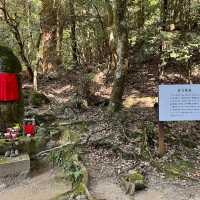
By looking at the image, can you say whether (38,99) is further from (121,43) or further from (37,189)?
(37,189)

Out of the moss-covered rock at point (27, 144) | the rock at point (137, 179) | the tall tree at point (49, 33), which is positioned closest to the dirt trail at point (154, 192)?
the rock at point (137, 179)

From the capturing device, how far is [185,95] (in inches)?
299

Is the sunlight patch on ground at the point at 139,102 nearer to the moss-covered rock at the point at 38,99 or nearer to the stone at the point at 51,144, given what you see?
the moss-covered rock at the point at 38,99

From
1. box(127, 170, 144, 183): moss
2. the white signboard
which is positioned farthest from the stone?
the white signboard

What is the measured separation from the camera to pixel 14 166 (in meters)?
7.33

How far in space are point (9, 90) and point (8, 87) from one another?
88mm

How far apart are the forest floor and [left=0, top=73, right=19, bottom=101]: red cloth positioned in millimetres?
2077

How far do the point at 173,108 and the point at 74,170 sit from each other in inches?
96.3

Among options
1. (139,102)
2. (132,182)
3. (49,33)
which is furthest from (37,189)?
(49,33)

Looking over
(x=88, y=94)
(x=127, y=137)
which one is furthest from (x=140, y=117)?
(x=88, y=94)

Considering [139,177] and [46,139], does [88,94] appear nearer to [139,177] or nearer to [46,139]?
[46,139]

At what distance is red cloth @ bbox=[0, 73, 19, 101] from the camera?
8.25 metres

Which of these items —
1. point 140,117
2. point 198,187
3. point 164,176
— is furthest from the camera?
point 140,117

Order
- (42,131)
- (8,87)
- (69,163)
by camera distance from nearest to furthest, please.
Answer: (69,163), (8,87), (42,131)
